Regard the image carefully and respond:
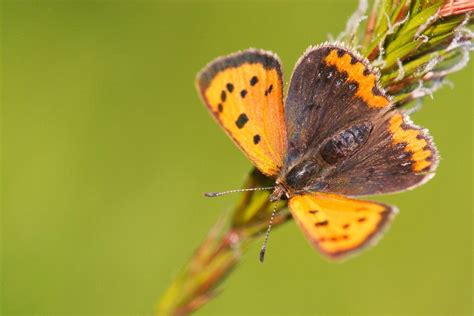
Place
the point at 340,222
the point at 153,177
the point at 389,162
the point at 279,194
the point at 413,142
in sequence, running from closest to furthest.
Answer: the point at 340,222 < the point at 279,194 < the point at 413,142 < the point at 389,162 < the point at 153,177

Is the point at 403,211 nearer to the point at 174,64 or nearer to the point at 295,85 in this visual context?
the point at 174,64

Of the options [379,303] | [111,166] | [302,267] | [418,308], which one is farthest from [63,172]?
[418,308]

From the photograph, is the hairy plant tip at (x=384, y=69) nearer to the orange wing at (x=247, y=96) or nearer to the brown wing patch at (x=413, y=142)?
the brown wing patch at (x=413, y=142)

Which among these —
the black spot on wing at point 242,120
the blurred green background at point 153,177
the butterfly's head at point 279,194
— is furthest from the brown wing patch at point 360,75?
the blurred green background at point 153,177

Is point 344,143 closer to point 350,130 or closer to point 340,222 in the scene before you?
point 350,130

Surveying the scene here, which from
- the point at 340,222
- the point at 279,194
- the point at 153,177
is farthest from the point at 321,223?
the point at 153,177
